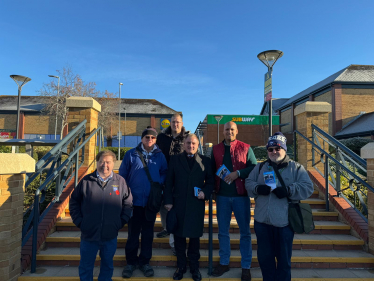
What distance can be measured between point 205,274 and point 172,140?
1.85m

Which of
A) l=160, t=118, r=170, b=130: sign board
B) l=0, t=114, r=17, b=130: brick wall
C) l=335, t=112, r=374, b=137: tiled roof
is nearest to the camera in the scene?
l=335, t=112, r=374, b=137: tiled roof

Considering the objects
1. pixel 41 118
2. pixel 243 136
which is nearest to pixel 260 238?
pixel 243 136

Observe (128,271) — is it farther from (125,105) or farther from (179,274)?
(125,105)

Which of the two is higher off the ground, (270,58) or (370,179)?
(270,58)

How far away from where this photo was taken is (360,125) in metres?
Answer: 21.3

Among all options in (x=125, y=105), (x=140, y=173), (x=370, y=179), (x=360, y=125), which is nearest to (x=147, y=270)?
(x=140, y=173)

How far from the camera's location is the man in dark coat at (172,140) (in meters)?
3.62

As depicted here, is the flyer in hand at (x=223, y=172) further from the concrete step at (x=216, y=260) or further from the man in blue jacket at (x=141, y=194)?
the concrete step at (x=216, y=260)

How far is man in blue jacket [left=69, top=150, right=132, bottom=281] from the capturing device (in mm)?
2719

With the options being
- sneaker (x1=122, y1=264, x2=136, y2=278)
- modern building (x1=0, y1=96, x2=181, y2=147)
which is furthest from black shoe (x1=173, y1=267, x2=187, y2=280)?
modern building (x1=0, y1=96, x2=181, y2=147)

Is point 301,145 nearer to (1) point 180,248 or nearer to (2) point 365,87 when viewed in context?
(1) point 180,248

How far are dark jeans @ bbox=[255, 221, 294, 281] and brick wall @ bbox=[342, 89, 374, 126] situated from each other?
25.9 metres

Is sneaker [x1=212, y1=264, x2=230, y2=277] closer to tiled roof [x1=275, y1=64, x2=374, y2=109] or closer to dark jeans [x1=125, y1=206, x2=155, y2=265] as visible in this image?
dark jeans [x1=125, y1=206, x2=155, y2=265]

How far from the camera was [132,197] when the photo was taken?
3.12m
